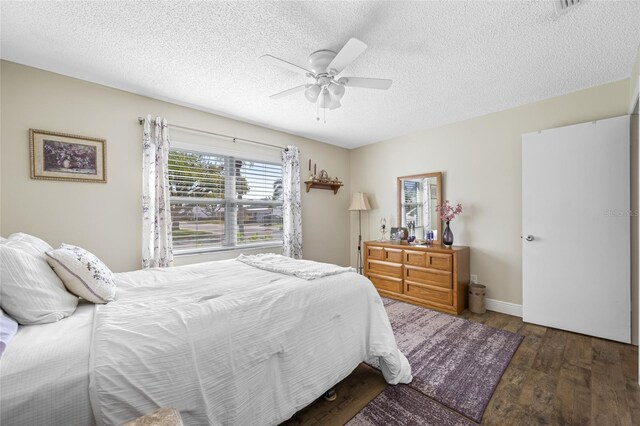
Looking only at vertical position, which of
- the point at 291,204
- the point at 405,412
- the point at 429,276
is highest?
the point at 291,204

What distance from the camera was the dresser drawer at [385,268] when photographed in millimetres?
3676

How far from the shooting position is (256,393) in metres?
1.29

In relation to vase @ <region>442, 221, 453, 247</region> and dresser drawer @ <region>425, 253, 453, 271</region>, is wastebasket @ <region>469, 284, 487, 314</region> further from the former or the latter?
vase @ <region>442, 221, 453, 247</region>

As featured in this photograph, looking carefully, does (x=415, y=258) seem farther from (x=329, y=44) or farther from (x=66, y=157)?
(x=66, y=157)

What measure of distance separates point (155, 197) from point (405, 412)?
9.54ft

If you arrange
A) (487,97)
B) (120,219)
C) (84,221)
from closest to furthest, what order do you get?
1. (84,221)
2. (120,219)
3. (487,97)

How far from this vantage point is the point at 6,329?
96 cm

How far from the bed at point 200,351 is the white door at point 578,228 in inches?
80.4

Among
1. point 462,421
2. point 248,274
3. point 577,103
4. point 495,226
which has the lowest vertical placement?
point 462,421

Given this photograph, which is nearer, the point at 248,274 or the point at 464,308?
the point at 248,274

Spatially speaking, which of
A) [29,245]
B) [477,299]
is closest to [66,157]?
[29,245]

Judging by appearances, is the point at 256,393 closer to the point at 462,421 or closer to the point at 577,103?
the point at 462,421

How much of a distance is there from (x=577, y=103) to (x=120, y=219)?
4.87 metres

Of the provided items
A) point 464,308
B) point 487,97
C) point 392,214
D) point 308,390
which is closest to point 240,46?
point 308,390
